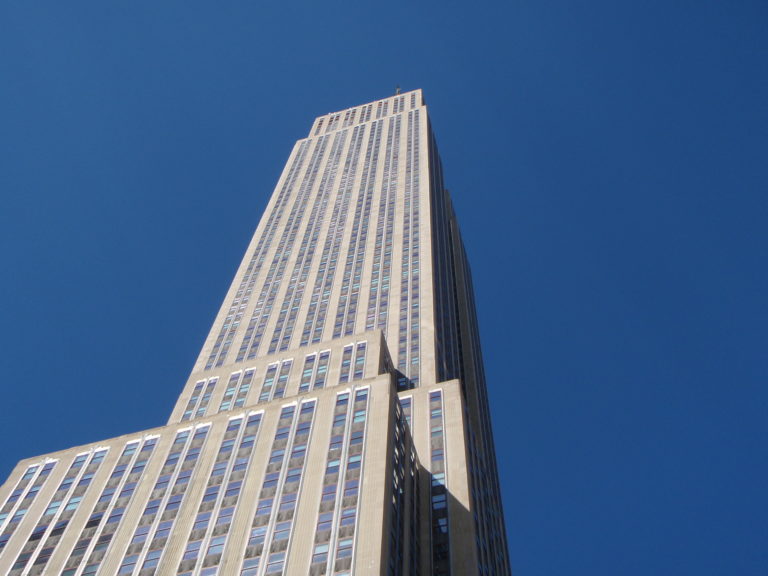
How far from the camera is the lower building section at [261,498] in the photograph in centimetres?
5984

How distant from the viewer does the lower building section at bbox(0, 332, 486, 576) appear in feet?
196

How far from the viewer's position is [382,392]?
75.3m

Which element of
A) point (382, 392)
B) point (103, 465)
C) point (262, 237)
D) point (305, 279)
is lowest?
point (103, 465)

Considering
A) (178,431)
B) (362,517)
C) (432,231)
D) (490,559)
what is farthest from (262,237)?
(362,517)

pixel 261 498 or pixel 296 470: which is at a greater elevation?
pixel 296 470

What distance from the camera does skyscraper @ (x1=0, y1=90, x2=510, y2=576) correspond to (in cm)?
6122

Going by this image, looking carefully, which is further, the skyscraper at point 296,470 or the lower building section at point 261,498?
the skyscraper at point 296,470

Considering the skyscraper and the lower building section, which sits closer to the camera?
the lower building section

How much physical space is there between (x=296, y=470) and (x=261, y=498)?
393cm

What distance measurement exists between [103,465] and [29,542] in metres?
11.0

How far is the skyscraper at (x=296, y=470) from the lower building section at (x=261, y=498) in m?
0.14

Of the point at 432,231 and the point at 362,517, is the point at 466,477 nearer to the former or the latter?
the point at 362,517

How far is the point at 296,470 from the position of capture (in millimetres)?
67688

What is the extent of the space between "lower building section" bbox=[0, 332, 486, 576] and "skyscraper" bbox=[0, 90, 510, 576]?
144 mm
